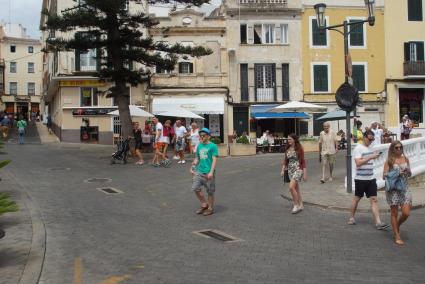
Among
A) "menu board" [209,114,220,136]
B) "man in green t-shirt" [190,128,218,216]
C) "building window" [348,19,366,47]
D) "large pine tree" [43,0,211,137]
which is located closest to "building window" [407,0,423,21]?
"building window" [348,19,366,47]

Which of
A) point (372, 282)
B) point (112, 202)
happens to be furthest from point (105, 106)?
point (372, 282)

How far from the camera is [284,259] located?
7.42m

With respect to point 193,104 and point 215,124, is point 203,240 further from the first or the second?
point 215,124

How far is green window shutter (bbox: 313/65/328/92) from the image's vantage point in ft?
120

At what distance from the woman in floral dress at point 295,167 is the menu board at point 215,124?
2422cm

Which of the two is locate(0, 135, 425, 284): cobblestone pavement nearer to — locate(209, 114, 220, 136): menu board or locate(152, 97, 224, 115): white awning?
locate(152, 97, 224, 115): white awning

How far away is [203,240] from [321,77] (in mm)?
29689

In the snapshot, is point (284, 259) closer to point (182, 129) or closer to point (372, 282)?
point (372, 282)

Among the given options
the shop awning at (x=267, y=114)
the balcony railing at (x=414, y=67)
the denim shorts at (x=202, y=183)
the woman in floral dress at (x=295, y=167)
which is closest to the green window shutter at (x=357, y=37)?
the balcony railing at (x=414, y=67)

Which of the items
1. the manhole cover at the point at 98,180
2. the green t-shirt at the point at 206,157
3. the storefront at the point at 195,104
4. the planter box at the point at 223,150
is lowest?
the manhole cover at the point at 98,180

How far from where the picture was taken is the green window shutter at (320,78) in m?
36.6

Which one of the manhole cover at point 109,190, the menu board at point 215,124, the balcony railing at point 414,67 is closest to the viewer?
Answer: the manhole cover at point 109,190

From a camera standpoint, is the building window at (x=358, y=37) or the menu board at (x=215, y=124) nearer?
the menu board at (x=215, y=124)

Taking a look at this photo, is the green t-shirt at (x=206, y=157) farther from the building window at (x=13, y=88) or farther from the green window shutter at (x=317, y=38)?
the building window at (x=13, y=88)
